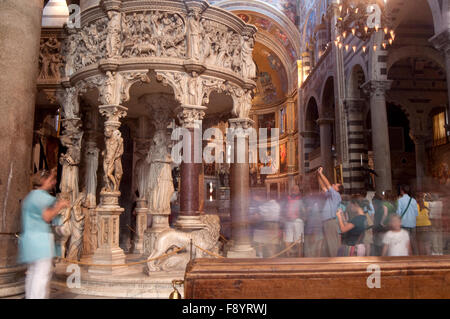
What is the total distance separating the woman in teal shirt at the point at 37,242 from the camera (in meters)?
Result: 3.66

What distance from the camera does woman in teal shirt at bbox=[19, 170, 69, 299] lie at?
3658mm

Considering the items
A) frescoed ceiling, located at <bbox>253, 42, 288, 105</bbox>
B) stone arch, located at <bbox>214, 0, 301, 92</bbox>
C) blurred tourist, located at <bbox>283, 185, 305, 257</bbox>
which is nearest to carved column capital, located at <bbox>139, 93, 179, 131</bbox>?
blurred tourist, located at <bbox>283, 185, 305, 257</bbox>

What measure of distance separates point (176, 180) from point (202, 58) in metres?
11.0

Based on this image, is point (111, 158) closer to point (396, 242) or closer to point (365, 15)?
point (396, 242)

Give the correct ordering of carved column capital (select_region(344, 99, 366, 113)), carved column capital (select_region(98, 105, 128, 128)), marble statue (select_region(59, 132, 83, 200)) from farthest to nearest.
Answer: carved column capital (select_region(344, 99, 366, 113)) < marble statue (select_region(59, 132, 83, 200)) < carved column capital (select_region(98, 105, 128, 128))

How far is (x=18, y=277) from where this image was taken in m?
4.73

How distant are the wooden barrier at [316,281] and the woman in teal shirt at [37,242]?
233 cm

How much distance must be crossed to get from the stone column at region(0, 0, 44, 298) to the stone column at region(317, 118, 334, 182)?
607 inches

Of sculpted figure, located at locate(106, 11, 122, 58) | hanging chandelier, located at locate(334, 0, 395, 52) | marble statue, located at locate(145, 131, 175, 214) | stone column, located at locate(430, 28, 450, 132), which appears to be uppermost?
hanging chandelier, located at locate(334, 0, 395, 52)

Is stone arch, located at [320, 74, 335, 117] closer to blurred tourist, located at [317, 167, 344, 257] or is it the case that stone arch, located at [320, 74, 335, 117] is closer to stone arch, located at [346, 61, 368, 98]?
stone arch, located at [346, 61, 368, 98]

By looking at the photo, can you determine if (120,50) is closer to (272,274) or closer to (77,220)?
(77,220)

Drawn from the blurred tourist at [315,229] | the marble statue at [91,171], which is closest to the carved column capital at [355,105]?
the blurred tourist at [315,229]

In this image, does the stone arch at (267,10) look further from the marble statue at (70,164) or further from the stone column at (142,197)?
the marble statue at (70,164)

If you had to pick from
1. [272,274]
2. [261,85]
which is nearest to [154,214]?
[272,274]
